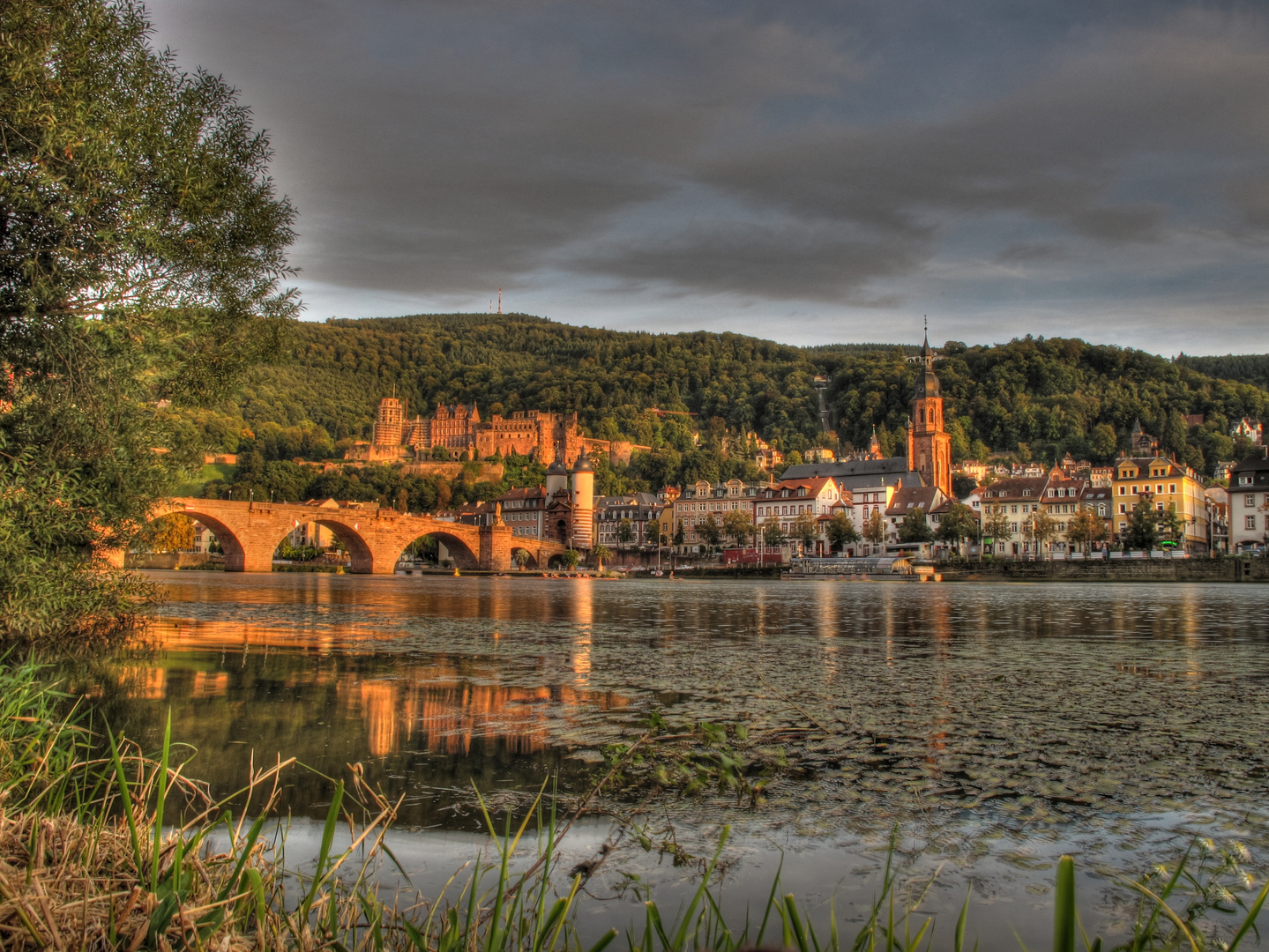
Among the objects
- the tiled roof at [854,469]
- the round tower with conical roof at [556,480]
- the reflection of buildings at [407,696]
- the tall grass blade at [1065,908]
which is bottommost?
the reflection of buildings at [407,696]

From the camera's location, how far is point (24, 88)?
859 cm

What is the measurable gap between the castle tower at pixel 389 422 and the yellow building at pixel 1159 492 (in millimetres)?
103528

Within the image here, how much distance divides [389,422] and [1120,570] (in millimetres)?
116114

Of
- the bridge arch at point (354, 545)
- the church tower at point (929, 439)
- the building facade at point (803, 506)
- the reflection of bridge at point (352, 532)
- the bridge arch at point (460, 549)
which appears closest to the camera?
the reflection of bridge at point (352, 532)

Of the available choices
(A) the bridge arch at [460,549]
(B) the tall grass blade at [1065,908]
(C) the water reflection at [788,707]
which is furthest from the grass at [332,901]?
(A) the bridge arch at [460,549]

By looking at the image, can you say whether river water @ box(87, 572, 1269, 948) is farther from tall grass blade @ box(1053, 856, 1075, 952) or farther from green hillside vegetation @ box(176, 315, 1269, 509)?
green hillside vegetation @ box(176, 315, 1269, 509)

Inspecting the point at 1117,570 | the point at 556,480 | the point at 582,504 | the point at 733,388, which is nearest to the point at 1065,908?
the point at 1117,570

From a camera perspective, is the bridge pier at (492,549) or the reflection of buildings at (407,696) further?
the bridge pier at (492,549)

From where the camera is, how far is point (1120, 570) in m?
56.9

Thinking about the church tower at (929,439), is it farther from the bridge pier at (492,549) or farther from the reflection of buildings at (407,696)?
the reflection of buildings at (407,696)

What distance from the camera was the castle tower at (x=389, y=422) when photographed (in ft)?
490

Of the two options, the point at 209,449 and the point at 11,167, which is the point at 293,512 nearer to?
the point at 209,449

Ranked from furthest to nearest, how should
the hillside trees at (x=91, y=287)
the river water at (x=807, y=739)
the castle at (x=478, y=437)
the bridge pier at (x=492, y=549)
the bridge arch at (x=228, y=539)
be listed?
the castle at (x=478, y=437) → the bridge pier at (x=492, y=549) → the bridge arch at (x=228, y=539) → the hillside trees at (x=91, y=287) → the river water at (x=807, y=739)

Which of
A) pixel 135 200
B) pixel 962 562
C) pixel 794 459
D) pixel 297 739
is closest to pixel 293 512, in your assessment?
pixel 962 562
